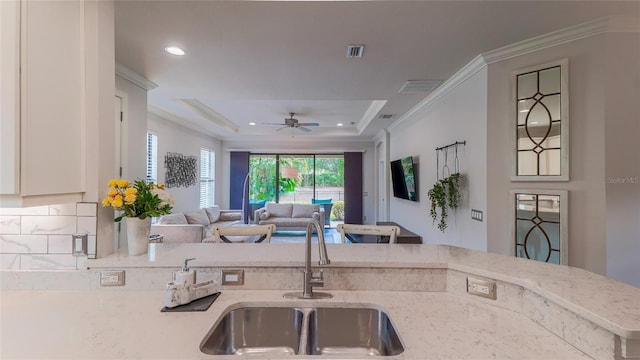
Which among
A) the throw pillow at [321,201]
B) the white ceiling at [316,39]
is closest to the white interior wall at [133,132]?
the white ceiling at [316,39]

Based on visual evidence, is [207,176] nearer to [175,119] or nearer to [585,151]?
[175,119]

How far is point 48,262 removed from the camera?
1.42 m

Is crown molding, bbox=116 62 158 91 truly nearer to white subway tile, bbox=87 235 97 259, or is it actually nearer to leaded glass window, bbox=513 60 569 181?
white subway tile, bbox=87 235 97 259

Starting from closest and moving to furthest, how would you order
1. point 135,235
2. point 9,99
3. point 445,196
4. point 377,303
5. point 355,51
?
point 9,99
point 377,303
point 135,235
point 355,51
point 445,196

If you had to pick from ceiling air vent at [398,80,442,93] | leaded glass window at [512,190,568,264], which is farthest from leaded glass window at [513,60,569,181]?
ceiling air vent at [398,80,442,93]

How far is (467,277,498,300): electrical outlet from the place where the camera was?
49.4 inches

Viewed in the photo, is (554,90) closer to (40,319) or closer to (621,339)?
(621,339)

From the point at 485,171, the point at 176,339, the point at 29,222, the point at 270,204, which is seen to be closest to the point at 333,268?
the point at 176,339

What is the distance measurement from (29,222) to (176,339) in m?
1.11

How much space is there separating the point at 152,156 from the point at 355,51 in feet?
12.7

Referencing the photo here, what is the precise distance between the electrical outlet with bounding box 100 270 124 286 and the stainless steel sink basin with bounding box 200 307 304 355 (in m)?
0.61

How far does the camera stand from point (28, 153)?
112 cm

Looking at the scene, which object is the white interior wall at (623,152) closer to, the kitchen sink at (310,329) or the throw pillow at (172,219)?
the kitchen sink at (310,329)

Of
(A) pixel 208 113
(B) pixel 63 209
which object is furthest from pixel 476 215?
(A) pixel 208 113
